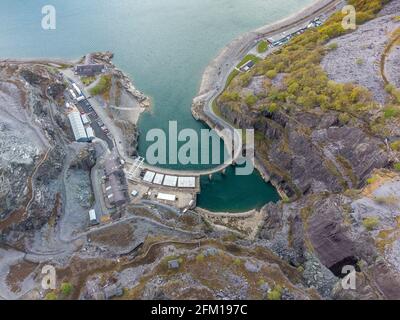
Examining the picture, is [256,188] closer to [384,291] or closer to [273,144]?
[273,144]

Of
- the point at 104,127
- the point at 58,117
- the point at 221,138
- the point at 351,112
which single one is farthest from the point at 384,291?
the point at 58,117

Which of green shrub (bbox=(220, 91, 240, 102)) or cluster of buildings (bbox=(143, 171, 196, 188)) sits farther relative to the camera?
green shrub (bbox=(220, 91, 240, 102))

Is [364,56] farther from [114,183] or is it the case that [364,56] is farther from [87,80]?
[87,80]

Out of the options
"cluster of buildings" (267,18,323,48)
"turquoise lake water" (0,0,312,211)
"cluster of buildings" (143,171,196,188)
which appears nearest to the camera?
"cluster of buildings" (143,171,196,188)

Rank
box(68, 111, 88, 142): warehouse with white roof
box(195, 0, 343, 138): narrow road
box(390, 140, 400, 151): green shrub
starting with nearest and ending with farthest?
1. box(390, 140, 400, 151): green shrub
2. box(68, 111, 88, 142): warehouse with white roof
3. box(195, 0, 343, 138): narrow road

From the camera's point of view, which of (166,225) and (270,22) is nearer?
(166,225)

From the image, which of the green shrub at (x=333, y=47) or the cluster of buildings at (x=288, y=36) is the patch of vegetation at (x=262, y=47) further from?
the green shrub at (x=333, y=47)

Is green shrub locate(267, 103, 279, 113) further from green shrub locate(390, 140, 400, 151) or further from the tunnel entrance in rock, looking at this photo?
the tunnel entrance in rock

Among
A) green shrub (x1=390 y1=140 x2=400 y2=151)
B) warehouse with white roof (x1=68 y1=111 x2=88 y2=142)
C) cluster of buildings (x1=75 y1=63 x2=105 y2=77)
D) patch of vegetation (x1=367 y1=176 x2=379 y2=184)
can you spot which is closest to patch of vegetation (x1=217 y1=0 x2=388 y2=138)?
green shrub (x1=390 y1=140 x2=400 y2=151)
